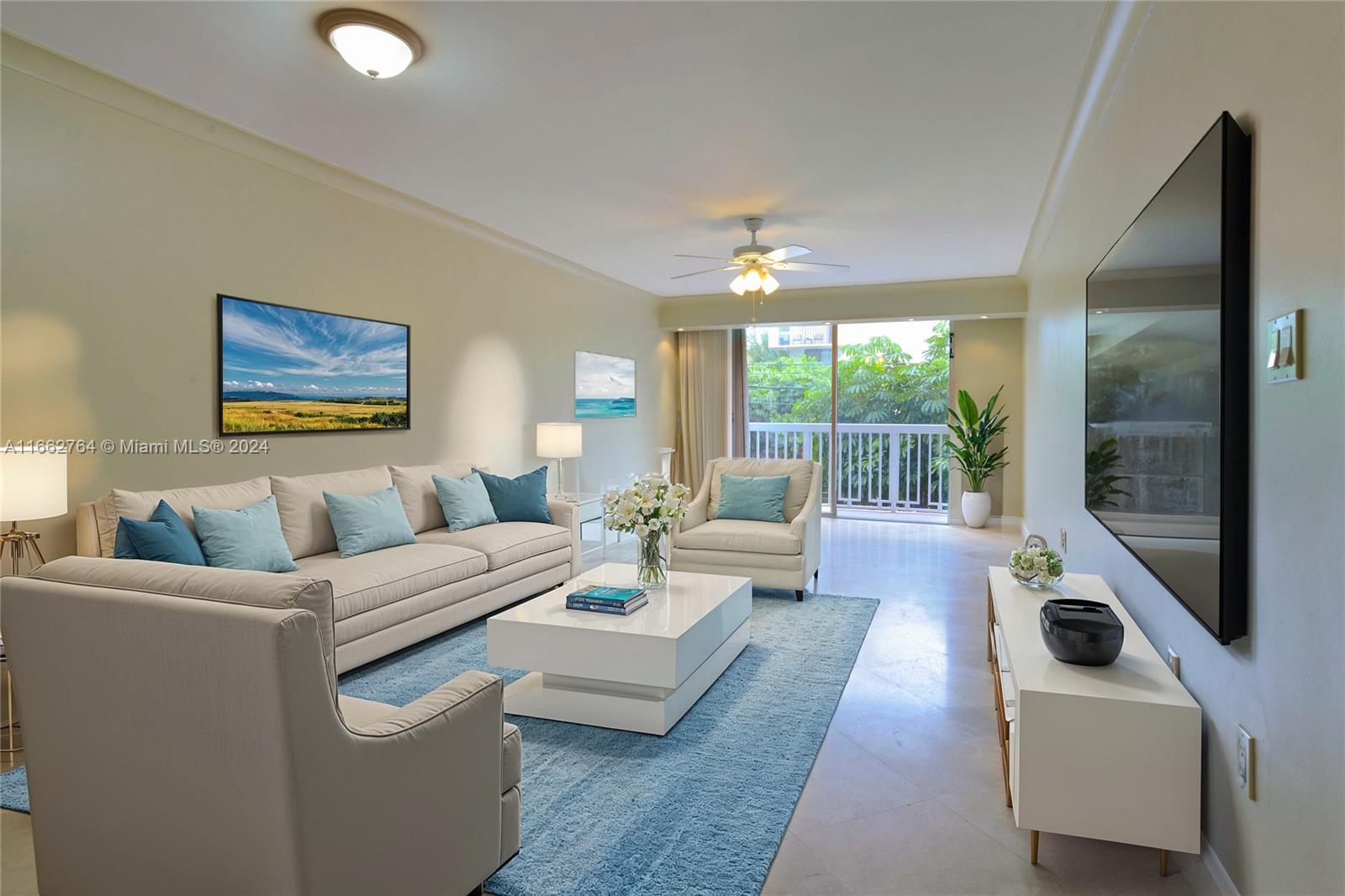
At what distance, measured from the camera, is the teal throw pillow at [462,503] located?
4.54 meters

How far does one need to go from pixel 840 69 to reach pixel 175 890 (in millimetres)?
3191

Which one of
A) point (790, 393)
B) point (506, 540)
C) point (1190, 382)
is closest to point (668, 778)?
point (1190, 382)

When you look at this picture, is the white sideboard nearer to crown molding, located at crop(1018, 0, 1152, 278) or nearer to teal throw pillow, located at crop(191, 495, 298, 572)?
crown molding, located at crop(1018, 0, 1152, 278)

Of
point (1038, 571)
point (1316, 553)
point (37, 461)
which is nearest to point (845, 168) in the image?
point (1038, 571)

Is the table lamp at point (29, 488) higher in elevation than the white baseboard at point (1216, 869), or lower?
higher

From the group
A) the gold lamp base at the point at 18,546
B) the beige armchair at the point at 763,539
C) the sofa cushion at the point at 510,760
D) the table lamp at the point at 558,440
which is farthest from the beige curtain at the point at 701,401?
the sofa cushion at the point at 510,760

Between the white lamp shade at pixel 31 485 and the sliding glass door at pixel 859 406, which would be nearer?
the white lamp shade at pixel 31 485

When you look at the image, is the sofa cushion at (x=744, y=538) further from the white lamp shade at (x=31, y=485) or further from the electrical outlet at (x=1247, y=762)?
the white lamp shade at (x=31, y=485)

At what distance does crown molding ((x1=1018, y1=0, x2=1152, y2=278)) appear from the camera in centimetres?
245

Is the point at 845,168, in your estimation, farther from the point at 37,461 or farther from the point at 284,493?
the point at 37,461

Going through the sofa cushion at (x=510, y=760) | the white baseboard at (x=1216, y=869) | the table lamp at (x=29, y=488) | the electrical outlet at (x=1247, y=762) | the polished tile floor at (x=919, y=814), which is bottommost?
the polished tile floor at (x=919, y=814)

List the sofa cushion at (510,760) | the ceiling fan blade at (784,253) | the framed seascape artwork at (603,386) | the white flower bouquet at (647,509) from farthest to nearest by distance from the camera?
the framed seascape artwork at (603,386) < the ceiling fan blade at (784,253) < the white flower bouquet at (647,509) < the sofa cushion at (510,760)

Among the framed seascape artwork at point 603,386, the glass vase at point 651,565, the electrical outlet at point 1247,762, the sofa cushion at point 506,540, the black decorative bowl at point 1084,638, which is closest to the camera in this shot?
the electrical outlet at point 1247,762

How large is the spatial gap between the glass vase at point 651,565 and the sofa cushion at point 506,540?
3.44 ft
